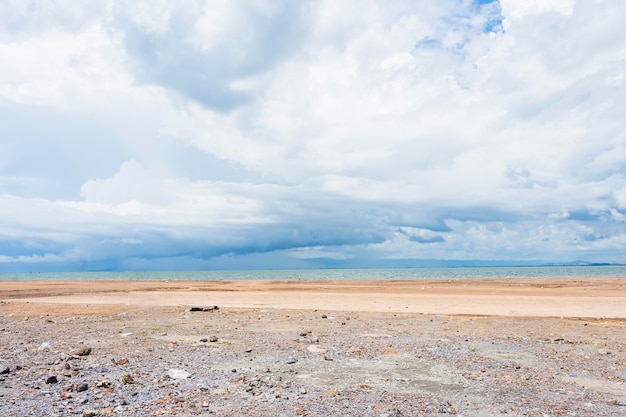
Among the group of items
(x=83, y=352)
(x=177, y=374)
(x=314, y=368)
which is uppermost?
(x=83, y=352)

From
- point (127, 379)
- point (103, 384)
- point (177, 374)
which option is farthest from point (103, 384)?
point (177, 374)

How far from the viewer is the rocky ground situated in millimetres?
7559

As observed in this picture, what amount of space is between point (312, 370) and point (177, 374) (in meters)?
2.92

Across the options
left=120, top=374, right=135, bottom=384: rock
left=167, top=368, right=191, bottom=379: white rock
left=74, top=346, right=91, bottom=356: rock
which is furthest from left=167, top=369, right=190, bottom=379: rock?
left=74, top=346, right=91, bottom=356: rock

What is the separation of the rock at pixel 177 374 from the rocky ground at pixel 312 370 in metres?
0.02

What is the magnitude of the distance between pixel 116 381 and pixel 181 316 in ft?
45.1

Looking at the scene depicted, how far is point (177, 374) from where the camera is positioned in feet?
31.0

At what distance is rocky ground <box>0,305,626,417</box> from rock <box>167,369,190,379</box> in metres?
0.02

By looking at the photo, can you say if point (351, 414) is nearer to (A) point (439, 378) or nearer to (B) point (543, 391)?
(A) point (439, 378)

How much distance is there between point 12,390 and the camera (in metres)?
8.12

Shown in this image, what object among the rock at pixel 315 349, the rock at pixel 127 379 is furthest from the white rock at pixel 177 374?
the rock at pixel 315 349

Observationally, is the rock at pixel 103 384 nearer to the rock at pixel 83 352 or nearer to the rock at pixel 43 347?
the rock at pixel 83 352

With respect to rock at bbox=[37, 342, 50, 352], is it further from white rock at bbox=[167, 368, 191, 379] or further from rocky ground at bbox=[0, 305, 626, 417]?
white rock at bbox=[167, 368, 191, 379]

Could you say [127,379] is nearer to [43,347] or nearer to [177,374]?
[177,374]
